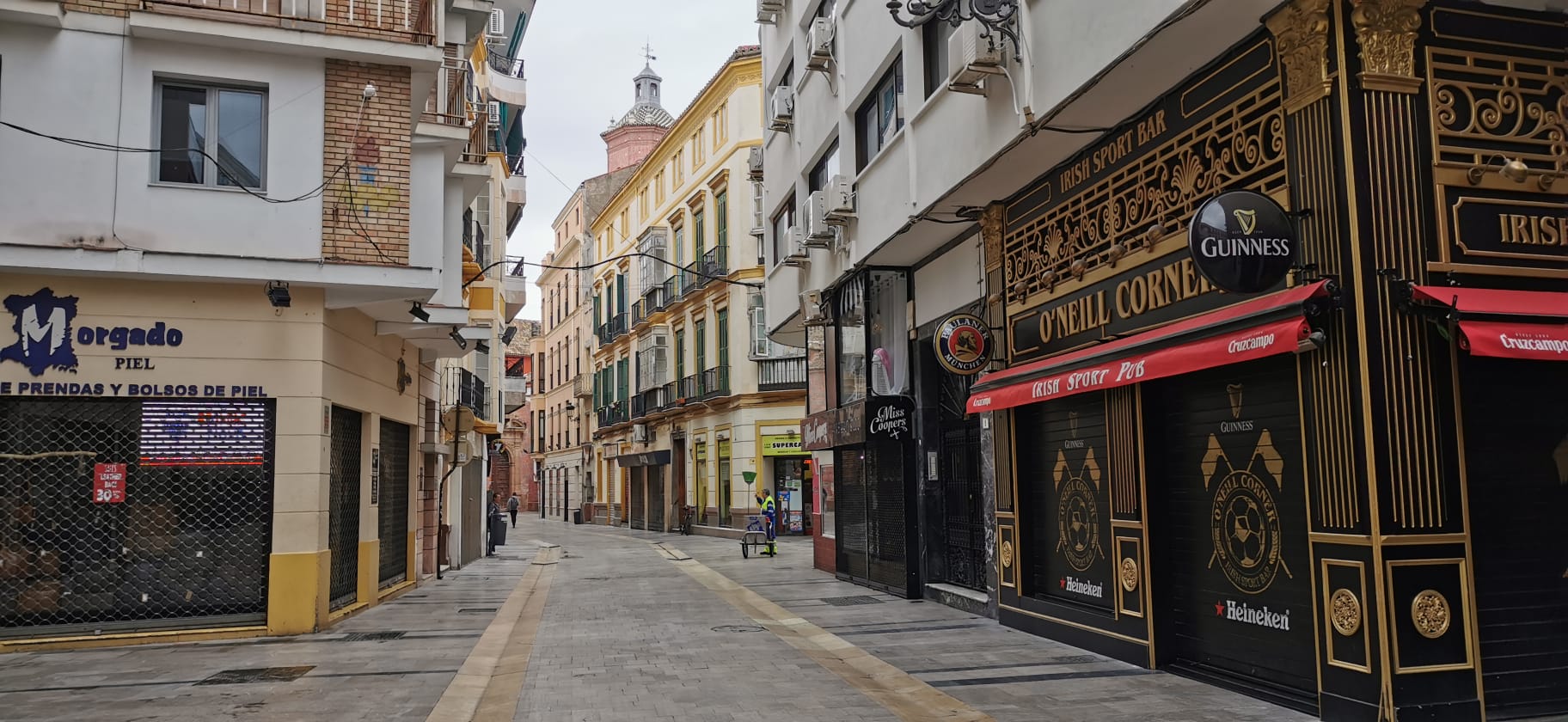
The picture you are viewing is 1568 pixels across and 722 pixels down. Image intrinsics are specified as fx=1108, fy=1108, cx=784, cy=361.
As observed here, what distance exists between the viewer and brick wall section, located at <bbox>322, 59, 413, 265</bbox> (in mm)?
12414

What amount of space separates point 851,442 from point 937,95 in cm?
584

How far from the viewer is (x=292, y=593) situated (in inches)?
475

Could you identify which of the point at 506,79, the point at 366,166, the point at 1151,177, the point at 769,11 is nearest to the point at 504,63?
the point at 506,79

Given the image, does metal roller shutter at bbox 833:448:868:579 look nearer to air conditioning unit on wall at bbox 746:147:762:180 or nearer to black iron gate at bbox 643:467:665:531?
air conditioning unit on wall at bbox 746:147:762:180

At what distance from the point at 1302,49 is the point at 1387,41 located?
0.48m

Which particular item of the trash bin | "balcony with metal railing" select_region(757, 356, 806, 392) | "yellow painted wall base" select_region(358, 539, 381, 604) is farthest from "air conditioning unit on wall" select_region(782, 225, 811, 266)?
"balcony with metal railing" select_region(757, 356, 806, 392)

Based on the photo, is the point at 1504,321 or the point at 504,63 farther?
the point at 504,63

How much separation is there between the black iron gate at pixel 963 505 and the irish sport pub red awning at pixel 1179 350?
3.05 m

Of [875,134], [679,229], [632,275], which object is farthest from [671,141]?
[875,134]

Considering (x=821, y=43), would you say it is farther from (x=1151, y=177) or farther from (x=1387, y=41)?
(x=1387, y=41)

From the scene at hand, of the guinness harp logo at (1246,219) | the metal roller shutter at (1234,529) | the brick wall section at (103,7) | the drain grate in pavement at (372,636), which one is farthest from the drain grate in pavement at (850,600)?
the brick wall section at (103,7)

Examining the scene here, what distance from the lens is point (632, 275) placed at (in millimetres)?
46312

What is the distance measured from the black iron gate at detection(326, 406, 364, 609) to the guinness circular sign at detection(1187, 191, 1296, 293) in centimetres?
1006

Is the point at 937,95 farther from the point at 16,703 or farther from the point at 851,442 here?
the point at 16,703
